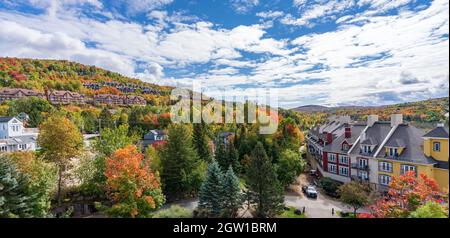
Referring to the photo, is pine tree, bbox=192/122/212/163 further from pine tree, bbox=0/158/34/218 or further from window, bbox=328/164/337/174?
pine tree, bbox=0/158/34/218

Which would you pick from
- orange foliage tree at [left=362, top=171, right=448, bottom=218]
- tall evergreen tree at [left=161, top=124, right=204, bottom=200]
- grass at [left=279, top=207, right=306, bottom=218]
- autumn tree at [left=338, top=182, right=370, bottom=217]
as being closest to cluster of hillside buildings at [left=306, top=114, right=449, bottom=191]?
autumn tree at [left=338, top=182, right=370, bottom=217]

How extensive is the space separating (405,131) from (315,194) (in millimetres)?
4571

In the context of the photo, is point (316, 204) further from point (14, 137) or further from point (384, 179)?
point (14, 137)

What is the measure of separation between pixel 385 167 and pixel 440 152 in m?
7.84

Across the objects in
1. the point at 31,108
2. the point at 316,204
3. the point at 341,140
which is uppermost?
the point at 31,108

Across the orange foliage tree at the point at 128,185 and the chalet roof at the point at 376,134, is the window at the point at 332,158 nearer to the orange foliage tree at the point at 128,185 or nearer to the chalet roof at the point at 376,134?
the chalet roof at the point at 376,134

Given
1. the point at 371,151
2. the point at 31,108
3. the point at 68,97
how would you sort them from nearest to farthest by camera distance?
the point at 371,151 < the point at 31,108 < the point at 68,97

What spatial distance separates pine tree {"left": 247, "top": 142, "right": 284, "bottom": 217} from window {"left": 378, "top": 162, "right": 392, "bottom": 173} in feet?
16.4

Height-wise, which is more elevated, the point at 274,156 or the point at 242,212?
the point at 274,156

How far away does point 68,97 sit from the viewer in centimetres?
3195

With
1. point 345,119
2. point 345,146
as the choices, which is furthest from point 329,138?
point 345,146
